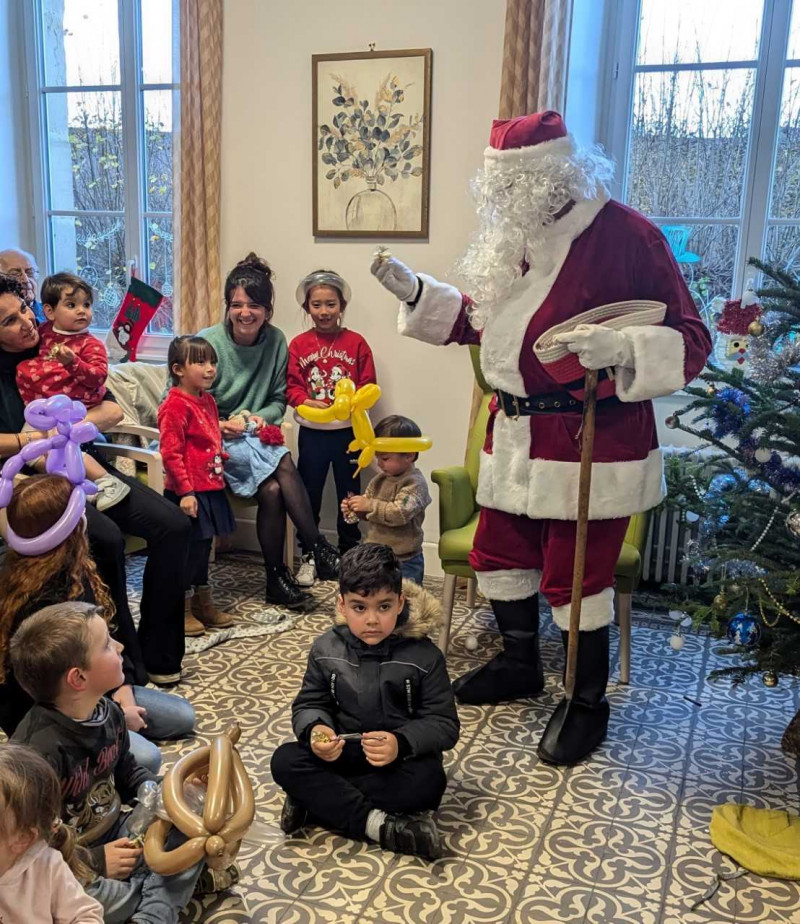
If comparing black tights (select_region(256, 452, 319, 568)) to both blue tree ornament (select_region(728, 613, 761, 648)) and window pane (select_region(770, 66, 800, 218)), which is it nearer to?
blue tree ornament (select_region(728, 613, 761, 648))

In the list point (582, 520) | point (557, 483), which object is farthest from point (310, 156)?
point (582, 520)

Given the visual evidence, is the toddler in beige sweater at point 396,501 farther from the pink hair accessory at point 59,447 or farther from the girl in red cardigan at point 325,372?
the pink hair accessory at point 59,447

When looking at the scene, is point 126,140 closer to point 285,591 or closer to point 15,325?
point 15,325

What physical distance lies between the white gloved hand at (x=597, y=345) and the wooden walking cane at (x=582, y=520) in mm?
52

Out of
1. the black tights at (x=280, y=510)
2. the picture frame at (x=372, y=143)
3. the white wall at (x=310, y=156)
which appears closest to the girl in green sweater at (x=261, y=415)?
the black tights at (x=280, y=510)

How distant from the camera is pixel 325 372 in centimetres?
370

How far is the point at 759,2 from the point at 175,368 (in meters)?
2.57

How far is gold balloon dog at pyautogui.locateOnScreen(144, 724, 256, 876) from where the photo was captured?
1.62 m

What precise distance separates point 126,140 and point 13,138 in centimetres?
61

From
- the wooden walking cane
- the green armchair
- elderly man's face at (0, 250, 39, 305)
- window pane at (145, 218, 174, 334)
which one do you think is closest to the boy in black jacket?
the wooden walking cane

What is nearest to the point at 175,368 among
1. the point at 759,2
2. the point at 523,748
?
the point at 523,748

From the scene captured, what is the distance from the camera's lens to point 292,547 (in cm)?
370

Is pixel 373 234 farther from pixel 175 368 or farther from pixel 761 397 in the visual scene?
pixel 761 397

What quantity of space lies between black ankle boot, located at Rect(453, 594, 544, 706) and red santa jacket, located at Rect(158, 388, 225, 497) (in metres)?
1.14
